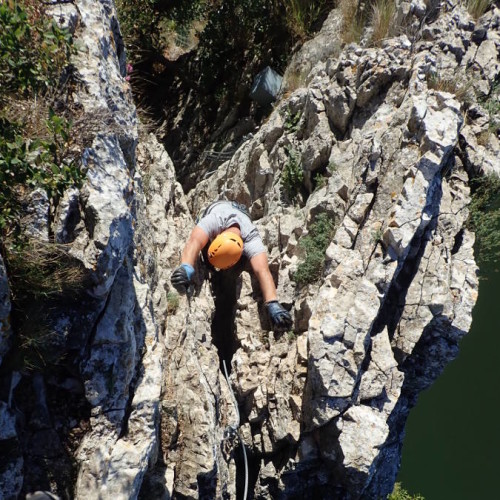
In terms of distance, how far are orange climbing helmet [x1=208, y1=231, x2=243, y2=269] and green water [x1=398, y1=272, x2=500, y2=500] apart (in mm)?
4665

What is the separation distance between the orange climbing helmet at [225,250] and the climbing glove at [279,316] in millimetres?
753

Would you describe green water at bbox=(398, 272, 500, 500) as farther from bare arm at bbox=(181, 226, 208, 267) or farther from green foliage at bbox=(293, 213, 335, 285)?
bare arm at bbox=(181, 226, 208, 267)

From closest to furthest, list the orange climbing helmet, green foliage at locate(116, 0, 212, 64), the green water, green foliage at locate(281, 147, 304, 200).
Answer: the orange climbing helmet → green foliage at locate(281, 147, 304, 200) → green foliage at locate(116, 0, 212, 64) → the green water

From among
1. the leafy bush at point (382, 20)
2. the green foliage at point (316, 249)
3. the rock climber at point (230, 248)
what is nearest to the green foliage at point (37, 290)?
the rock climber at point (230, 248)

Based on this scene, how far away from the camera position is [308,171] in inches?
284

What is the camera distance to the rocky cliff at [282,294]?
4.37 m

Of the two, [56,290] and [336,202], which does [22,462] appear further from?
[336,202]

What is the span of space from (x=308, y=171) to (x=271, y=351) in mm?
2423

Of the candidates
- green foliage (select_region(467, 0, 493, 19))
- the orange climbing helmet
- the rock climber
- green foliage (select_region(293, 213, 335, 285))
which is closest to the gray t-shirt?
the rock climber

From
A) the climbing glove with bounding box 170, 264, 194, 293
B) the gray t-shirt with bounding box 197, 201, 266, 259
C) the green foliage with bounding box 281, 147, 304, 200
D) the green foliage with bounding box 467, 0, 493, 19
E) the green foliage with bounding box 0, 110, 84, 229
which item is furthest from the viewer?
the green foliage with bounding box 467, 0, 493, 19

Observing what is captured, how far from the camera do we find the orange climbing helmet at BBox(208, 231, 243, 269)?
6.79 metres

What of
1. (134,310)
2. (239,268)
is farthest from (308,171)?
(134,310)

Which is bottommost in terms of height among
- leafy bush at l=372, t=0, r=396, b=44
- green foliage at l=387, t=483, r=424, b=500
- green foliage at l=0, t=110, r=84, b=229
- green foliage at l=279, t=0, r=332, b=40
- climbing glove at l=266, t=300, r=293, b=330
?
green foliage at l=387, t=483, r=424, b=500

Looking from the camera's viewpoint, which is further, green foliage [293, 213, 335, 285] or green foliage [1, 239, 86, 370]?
green foliage [293, 213, 335, 285]
